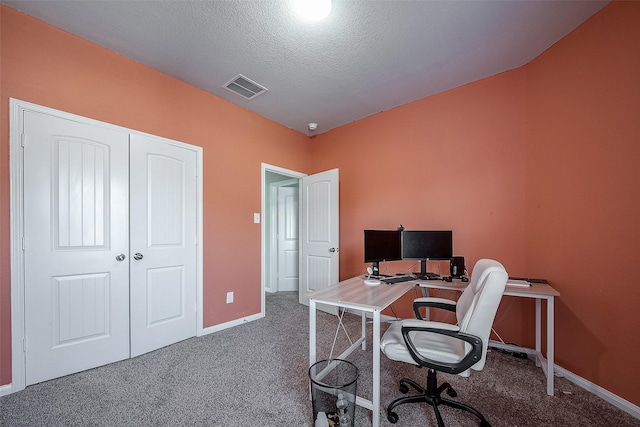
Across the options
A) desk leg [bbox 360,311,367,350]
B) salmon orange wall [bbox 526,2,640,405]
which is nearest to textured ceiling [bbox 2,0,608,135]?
salmon orange wall [bbox 526,2,640,405]

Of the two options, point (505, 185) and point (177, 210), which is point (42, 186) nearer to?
point (177, 210)

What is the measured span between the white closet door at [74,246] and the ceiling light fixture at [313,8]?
1.96 m

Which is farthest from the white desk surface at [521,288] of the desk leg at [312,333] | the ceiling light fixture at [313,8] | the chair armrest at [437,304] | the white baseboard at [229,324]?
the ceiling light fixture at [313,8]

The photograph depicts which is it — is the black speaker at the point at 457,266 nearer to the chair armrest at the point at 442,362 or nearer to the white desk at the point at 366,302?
the white desk at the point at 366,302

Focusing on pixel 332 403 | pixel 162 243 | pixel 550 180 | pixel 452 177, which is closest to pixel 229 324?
pixel 162 243

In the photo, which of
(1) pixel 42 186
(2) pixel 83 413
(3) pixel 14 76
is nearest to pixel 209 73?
(3) pixel 14 76

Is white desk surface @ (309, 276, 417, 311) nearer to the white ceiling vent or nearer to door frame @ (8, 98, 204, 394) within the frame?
door frame @ (8, 98, 204, 394)

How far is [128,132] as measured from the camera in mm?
2443

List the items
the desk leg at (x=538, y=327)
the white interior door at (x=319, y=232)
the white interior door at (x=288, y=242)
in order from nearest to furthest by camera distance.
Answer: the desk leg at (x=538, y=327), the white interior door at (x=319, y=232), the white interior door at (x=288, y=242)

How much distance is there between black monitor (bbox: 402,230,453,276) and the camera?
2.76 meters

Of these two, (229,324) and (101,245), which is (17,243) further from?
(229,324)

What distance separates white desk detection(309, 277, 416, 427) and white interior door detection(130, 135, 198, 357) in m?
1.75

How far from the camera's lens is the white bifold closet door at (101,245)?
200cm

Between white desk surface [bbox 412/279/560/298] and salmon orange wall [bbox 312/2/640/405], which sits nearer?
salmon orange wall [bbox 312/2/640/405]
